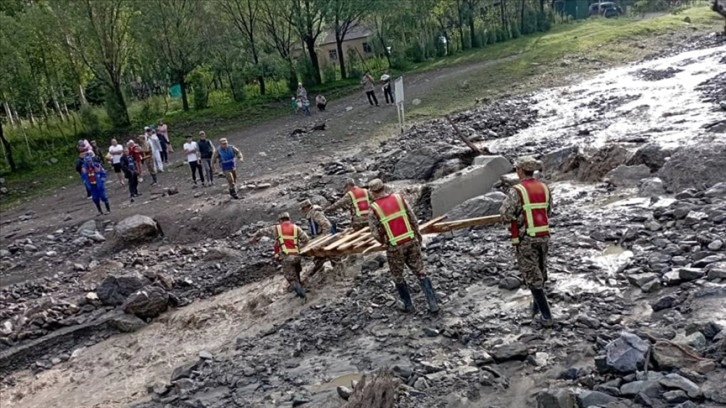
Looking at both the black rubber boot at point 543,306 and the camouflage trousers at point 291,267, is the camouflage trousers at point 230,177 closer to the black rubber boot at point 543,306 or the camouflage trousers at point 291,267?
the camouflage trousers at point 291,267

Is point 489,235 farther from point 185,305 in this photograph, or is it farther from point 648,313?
point 185,305

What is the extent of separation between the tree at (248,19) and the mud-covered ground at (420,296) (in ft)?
53.7

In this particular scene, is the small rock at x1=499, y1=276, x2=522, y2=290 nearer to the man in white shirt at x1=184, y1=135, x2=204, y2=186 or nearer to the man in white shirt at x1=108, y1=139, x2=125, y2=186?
the man in white shirt at x1=184, y1=135, x2=204, y2=186

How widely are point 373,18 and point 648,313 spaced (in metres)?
34.7

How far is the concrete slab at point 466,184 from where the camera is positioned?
12.1 m

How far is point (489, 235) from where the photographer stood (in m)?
10.2

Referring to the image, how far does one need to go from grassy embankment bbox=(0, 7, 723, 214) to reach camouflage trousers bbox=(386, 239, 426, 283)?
15.8m

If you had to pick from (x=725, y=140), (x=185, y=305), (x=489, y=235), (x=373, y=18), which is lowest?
(x=185, y=305)

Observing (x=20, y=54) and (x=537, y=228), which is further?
(x=20, y=54)

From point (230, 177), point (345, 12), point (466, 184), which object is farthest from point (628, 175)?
point (345, 12)

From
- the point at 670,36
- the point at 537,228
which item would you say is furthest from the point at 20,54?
the point at 670,36

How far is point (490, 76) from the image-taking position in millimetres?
28156

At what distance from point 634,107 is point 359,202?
11.4 m

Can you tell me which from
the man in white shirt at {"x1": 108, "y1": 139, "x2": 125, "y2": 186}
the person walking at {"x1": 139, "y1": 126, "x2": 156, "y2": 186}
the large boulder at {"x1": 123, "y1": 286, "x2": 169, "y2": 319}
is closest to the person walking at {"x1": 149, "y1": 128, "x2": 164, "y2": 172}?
the person walking at {"x1": 139, "y1": 126, "x2": 156, "y2": 186}
